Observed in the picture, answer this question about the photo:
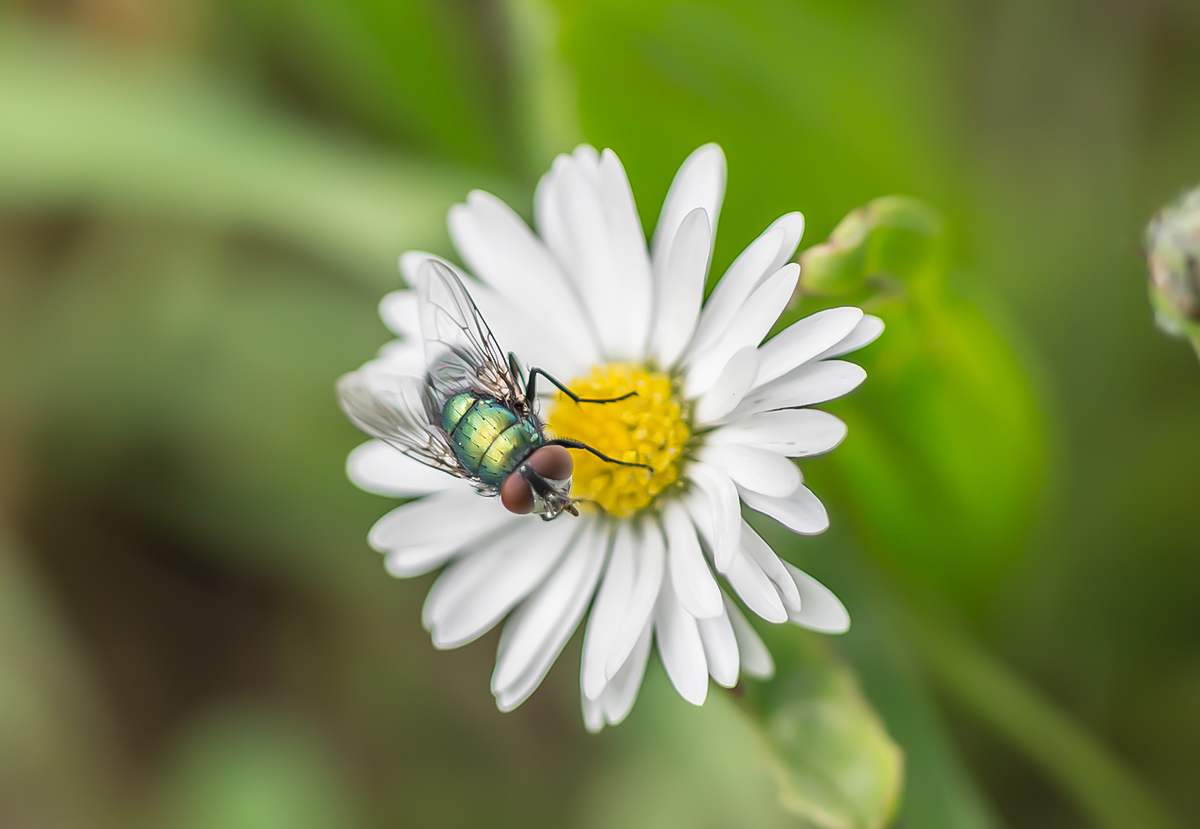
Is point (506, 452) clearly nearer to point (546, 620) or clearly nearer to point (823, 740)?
point (546, 620)

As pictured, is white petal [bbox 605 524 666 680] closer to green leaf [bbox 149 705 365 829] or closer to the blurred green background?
the blurred green background

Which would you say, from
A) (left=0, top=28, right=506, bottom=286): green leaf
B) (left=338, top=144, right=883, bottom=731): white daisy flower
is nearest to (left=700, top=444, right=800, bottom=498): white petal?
(left=338, top=144, right=883, bottom=731): white daisy flower

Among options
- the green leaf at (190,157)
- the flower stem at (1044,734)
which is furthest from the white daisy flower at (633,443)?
the green leaf at (190,157)

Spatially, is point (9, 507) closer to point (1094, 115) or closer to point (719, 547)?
point (719, 547)

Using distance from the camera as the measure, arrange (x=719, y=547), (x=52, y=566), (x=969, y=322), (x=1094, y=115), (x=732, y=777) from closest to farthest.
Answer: (x=719, y=547), (x=969, y=322), (x=732, y=777), (x=1094, y=115), (x=52, y=566)

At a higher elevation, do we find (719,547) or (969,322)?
(969,322)

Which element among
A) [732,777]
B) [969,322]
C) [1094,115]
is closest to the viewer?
[969,322]

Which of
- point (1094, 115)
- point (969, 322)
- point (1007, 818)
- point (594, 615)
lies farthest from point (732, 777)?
point (1094, 115)
